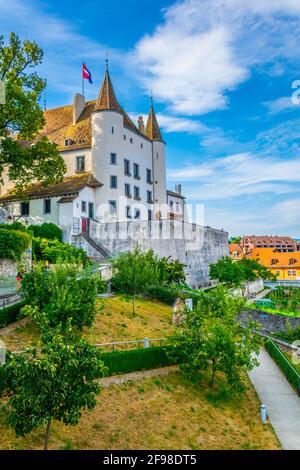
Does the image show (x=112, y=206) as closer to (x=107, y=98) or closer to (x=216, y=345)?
(x=107, y=98)

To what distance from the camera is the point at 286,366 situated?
23.5m

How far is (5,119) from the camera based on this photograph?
82.1 ft

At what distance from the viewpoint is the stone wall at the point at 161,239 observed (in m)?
38.0

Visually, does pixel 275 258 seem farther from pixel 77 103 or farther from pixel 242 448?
pixel 242 448

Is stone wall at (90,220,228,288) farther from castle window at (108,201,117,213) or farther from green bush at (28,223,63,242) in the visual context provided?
green bush at (28,223,63,242)

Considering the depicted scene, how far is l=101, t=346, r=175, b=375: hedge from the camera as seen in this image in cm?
1814

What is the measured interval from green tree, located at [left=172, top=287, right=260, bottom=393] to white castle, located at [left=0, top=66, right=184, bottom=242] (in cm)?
2038

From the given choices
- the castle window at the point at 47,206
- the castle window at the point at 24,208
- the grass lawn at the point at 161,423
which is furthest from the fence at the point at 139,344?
the castle window at the point at 24,208

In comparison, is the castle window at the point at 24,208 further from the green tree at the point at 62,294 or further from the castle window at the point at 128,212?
the green tree at the point at 62,294

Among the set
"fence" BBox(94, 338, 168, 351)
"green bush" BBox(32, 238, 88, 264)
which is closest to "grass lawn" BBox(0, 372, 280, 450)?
"fence" BBox(94, 338, 168, 351)

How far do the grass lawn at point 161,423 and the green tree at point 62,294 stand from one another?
3744 mm

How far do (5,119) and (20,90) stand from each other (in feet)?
6.37

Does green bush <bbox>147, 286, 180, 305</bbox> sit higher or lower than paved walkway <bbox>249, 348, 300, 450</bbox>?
higher

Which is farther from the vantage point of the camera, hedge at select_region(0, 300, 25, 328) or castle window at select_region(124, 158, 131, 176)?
castle window at select_region(124, 158, 131, 176)
